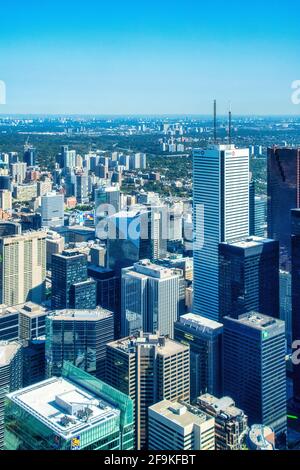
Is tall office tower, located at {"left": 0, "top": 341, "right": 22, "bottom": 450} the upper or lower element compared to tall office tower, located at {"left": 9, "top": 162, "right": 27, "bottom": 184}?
lower

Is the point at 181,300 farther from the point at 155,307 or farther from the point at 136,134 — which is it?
the point at 136,134

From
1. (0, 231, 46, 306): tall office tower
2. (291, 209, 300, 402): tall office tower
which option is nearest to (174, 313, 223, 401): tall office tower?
(291, 209, 300, 402): tall office tower

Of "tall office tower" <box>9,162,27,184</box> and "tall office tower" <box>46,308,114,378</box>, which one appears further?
"tall office tower" <box>9,162,27,184</box>

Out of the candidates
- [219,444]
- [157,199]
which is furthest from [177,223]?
[219,444]

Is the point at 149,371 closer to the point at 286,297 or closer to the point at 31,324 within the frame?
the point at 31,324

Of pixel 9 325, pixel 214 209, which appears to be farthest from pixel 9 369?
pixel 214 209

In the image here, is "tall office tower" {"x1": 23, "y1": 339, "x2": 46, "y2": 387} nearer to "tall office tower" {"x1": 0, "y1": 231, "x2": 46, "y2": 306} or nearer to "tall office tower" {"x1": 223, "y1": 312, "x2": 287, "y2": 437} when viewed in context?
"tall office tower" {"x1": 223, "y1": 312, "x2": 287, "y2": 437}

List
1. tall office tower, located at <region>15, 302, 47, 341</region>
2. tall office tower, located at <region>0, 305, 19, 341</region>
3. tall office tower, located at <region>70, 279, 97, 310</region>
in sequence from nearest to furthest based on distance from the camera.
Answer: tall office tower, located at <region>0, 305, 19, 341</region>
tall office tower, located at <region>15, 302, 47, 341</region>
tall office tower, located at <region>70, 279, 97, 310</region>
